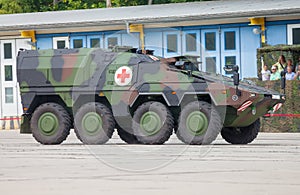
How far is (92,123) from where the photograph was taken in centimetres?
2259

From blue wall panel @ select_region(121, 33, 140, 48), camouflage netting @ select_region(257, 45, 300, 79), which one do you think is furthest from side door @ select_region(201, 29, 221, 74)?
camouflage netting @ select_region(257, 45, 300, 79)

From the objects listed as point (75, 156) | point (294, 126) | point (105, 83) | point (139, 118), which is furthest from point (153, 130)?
point (294, 126)

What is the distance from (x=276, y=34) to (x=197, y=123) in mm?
12459

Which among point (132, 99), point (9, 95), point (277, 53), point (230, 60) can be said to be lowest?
point (9, 95)

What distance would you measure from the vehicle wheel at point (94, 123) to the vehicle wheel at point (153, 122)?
786 millimetres

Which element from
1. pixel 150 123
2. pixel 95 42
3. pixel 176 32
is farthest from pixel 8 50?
pixel 150 123

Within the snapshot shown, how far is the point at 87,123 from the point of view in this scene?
2264cm

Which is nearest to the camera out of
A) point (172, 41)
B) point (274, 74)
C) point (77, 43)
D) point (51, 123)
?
point (51, 123)

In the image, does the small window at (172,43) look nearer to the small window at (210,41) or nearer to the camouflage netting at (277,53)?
the small window at (210,41)

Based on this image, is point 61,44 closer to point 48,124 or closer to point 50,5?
point 48,124

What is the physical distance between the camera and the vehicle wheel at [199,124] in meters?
21.3

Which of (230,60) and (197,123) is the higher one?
(230,60)

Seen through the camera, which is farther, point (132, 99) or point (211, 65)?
point (211, 65)

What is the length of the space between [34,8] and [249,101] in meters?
39.2
